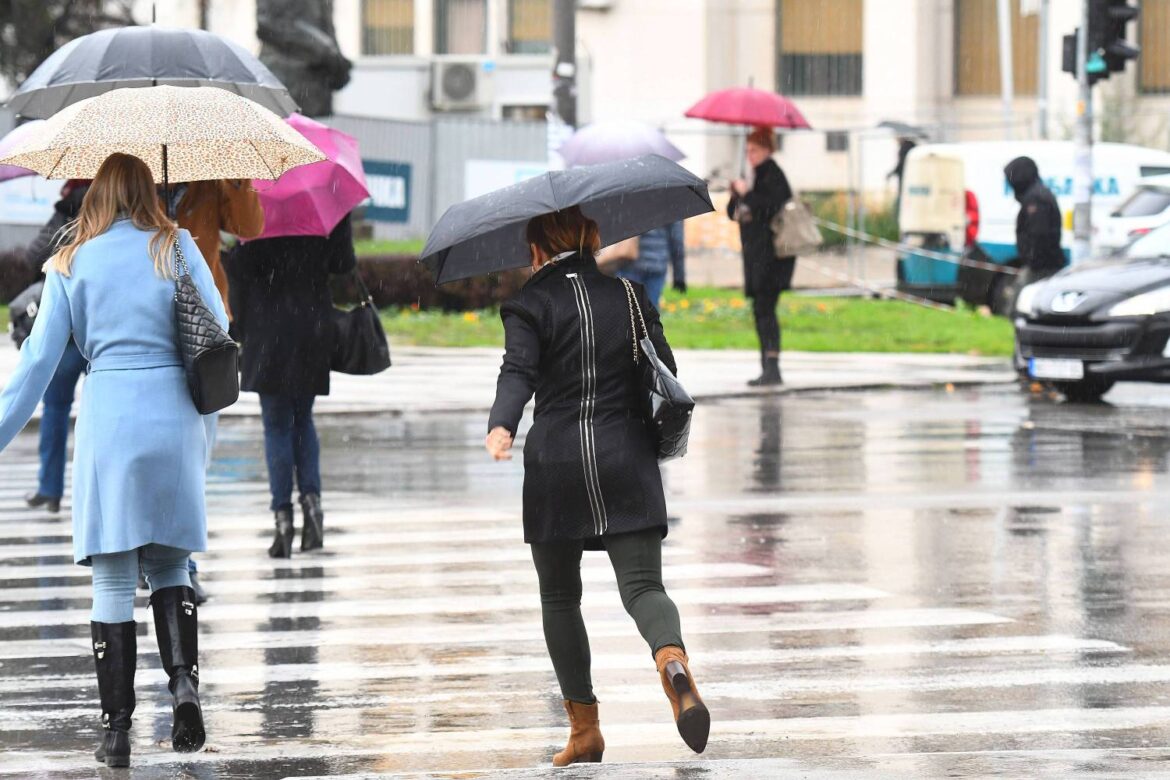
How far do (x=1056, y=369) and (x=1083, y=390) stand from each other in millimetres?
584

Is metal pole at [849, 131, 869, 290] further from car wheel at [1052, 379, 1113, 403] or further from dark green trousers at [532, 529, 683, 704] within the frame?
dark green trousers at [532, 529, 683, 704]

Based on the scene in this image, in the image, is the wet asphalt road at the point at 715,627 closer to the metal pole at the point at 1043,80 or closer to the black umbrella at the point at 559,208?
the black umbrella at the point at 559,208

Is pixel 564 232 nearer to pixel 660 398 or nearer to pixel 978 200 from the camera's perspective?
pixel 660 398

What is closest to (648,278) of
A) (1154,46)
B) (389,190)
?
(389,190)

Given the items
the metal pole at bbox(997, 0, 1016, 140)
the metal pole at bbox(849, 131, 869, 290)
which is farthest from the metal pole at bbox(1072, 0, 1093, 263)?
the metal pole at bbox(997, 0, 1016, 140)

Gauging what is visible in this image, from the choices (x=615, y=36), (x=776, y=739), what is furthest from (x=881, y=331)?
(x=615, y=36)

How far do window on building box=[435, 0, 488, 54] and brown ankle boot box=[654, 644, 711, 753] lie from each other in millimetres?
46437

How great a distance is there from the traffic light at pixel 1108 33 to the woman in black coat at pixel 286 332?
12.7 meters

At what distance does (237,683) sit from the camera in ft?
24.0

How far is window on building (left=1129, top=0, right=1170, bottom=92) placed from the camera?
141ft

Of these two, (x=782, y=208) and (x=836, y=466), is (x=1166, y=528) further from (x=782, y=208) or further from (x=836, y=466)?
(x=782, y=208)

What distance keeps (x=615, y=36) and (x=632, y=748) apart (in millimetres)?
37903

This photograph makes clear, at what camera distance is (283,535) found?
9.91 m

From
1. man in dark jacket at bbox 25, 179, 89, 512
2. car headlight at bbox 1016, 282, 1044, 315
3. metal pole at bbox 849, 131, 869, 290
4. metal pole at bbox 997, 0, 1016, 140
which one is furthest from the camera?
metal pole at bbox 997, 0, 1016, 140
